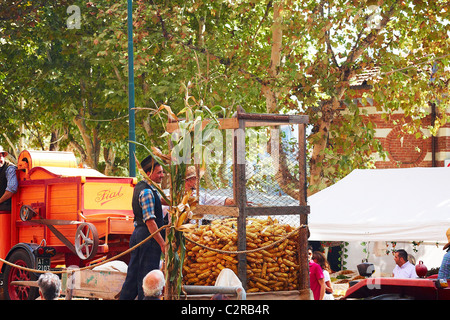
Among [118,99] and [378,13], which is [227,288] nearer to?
[378,13]

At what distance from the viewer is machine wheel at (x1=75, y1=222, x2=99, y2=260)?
10133mm

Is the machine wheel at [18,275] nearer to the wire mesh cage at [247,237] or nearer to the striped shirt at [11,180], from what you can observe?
the striped shirt at [11,180]

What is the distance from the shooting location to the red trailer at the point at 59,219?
10523 millimetres

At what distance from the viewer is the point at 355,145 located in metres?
19.5

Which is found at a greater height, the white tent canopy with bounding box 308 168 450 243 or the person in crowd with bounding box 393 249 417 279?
the white tent canopy with bounding box 308 168 450 243

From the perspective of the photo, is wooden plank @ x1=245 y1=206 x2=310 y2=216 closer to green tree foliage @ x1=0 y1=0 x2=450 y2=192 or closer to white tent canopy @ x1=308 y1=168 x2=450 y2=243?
white tent canopy @ x1=308 y1=168 x2=450 y2=243

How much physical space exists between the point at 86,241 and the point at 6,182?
218 cm

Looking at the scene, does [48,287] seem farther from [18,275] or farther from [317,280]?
[18,275]

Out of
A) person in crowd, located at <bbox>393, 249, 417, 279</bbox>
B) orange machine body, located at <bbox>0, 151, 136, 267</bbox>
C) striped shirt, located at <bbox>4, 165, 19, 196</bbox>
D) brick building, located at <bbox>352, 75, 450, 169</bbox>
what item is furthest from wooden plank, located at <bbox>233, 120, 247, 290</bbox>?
brick building, located at <bbox>352, 75, 450, 169</bbox>

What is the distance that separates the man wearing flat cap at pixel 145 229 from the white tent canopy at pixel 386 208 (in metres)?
5.69

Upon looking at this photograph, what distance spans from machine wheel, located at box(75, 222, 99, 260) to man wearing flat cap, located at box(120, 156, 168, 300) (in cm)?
231

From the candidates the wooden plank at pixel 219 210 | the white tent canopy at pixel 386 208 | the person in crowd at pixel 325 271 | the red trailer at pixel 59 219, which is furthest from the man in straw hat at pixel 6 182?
the white tent canopy at pixel 386 208

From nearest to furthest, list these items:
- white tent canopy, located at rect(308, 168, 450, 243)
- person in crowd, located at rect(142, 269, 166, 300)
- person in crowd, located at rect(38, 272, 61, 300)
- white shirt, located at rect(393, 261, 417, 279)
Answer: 1. person in crowd, located at rect(142, 269, 166, 300)
2. person in crowd, located at rect(38, 272, 61, 300)
3. white tent canopy, located at rect(308, 168, 450, 243)
4. white shirt, located at rect(393, 261, 417, 279)

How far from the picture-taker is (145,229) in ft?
25.9
